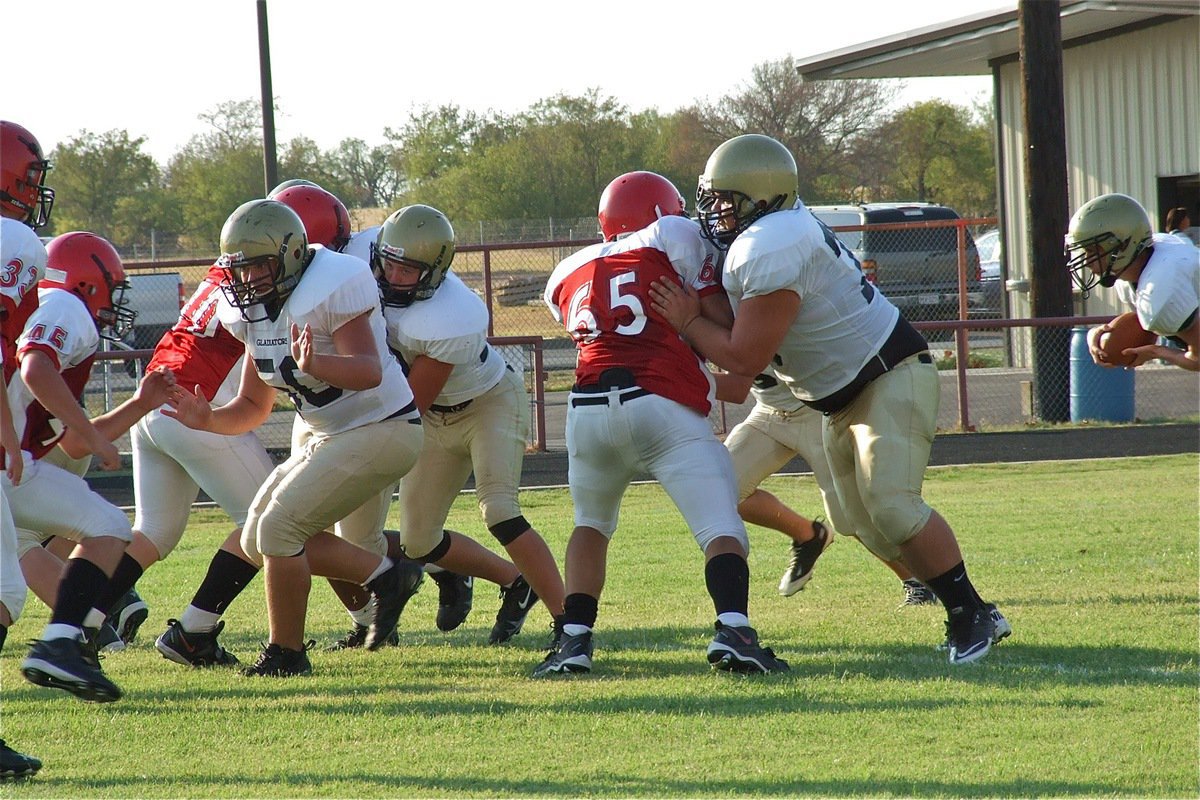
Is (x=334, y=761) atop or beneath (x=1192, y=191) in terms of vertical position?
beneath

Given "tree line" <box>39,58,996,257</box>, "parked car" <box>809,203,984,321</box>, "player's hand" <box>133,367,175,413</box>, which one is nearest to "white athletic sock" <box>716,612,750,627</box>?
"player's hand" <box>133,367,175,413</box>

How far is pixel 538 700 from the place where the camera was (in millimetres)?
4781

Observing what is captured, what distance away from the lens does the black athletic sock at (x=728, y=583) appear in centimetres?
497

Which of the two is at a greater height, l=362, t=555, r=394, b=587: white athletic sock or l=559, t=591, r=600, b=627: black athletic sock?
l=362, t=555, r=394, b=587: white athletic sock

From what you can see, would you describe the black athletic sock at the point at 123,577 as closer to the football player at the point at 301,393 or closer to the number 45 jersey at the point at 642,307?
the football player at the point at 301,393

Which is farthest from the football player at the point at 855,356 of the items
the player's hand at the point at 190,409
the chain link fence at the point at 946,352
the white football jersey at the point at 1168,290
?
the chain link fence at the point at 946,352

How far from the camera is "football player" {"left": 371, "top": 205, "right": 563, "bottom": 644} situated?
218 inches

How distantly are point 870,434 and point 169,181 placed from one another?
147 feet

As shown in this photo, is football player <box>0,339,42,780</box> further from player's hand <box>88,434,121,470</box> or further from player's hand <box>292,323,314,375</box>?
player's hand <box>292,323,314,375</box>

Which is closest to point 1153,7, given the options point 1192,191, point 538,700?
point 1192,191

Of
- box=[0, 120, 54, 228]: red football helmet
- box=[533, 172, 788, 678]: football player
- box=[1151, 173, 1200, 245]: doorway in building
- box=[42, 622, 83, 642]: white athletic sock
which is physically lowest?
box=[42, 622, 83, 642]: white athletic sock

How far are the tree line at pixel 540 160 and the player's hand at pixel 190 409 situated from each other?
34.5 metres

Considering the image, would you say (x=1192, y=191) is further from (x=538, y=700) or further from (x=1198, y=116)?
(x=538, y=700)

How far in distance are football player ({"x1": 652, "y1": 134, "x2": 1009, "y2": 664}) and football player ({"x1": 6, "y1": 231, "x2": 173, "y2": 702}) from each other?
6.75 feet
